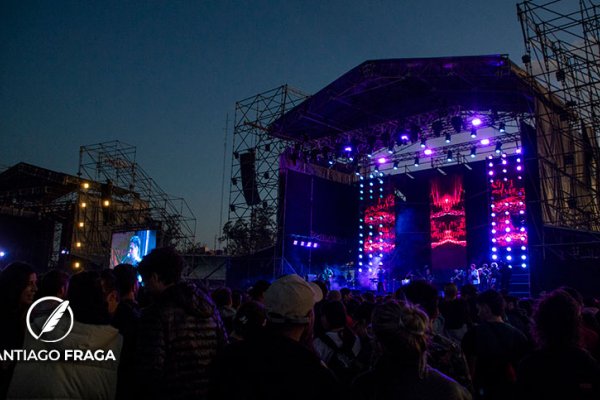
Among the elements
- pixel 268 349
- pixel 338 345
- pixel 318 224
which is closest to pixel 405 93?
pixel 318 224

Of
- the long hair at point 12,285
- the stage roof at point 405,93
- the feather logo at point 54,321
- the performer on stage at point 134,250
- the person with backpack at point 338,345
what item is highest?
the stage roof at point 405,93

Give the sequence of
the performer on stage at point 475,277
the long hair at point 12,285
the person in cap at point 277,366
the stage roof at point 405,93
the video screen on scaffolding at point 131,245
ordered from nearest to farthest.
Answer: the person in cap at point 277,366, the long hair at point 12,285, the stage roof at point 405,93, the performer on stage at point 475,277, the video screen on scaffolding at point 131,245

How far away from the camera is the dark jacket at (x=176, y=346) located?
2.39 m

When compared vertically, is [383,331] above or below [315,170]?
below

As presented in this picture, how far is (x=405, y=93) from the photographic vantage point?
20.4 meters

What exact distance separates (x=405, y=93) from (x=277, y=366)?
19.8 metres

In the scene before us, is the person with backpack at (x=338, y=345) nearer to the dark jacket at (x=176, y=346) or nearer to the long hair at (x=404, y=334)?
the dark jacket at (x=176, y=346)

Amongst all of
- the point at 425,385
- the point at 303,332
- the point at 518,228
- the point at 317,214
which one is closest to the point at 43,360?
the point at 303,332

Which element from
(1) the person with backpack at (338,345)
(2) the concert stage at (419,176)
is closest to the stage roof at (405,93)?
(2) the concert stage at (419,176)

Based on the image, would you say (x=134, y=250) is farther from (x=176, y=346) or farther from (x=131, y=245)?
(x=176, y=346)

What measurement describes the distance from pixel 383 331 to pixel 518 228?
19145 millimetres

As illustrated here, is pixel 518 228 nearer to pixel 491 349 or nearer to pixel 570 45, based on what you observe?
pixel 570 45

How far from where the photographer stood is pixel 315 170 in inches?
989

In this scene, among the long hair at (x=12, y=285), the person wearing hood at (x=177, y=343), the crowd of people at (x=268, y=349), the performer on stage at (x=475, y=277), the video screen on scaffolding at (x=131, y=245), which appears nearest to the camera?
the crowd of people at (x=268, y=349)
